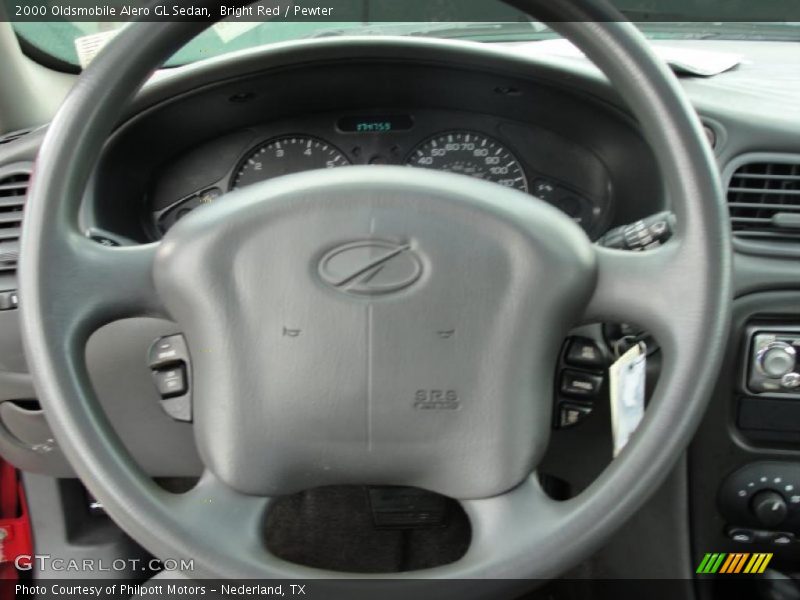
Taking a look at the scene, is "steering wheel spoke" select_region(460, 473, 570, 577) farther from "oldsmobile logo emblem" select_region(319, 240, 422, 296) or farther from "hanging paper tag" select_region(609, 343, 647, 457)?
"oldsmobile logo emblem" select_region(319, 240, 422, 296)

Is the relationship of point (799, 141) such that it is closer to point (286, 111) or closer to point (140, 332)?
point (286, 111)

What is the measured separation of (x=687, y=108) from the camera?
38.5 inches

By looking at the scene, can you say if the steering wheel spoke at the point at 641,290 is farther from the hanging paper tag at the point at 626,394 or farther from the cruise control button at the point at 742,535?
the cruise control button at the point at 742,535

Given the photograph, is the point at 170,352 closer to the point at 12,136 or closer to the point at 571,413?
the point at 571,413

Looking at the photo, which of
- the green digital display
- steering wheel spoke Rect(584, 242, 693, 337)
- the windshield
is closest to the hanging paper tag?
steering wheel spoke Rect(584, 242, 693, 337)

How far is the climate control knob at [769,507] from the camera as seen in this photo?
1.46 m

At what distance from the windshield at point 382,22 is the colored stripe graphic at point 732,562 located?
1027mm

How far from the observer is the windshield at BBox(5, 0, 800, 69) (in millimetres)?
1737

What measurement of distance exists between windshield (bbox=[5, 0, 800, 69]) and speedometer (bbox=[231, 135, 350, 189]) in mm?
236

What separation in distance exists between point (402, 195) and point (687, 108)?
1.08 feet

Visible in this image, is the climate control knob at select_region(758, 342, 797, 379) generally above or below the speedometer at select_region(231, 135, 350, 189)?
below

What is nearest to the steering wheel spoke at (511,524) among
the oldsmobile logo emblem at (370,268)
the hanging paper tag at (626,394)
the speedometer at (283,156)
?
the hanging paper tag at (626,394)

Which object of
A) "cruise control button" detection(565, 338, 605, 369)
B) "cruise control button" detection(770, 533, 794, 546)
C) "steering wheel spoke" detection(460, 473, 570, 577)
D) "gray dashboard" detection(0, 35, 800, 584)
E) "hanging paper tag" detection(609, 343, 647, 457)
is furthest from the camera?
"cruise control button" detection(770, 533, 794, 546)

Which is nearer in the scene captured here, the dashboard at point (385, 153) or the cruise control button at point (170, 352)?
the cruise control button at point (170, 352)
